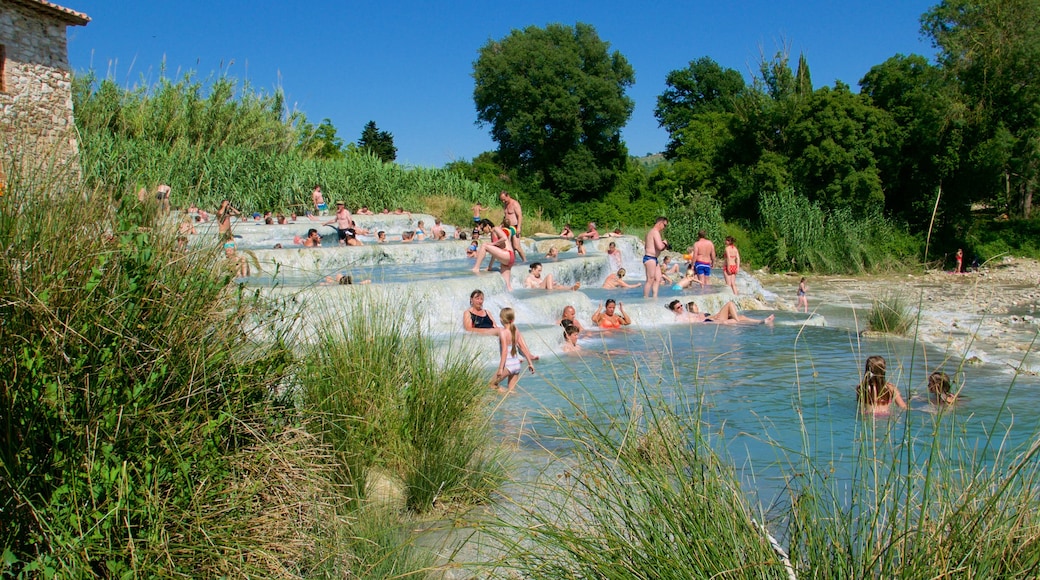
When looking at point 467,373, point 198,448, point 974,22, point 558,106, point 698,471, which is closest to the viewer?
point 698,471

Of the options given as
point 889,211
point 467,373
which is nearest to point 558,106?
point 889,211

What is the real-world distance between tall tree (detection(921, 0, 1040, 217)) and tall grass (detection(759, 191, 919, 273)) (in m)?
3.17

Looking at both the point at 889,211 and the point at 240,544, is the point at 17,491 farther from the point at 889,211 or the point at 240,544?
the point at 889,211

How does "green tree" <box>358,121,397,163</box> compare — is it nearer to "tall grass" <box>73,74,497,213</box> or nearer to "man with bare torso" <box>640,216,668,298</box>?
"tall grass" <box>73,74,497,213</box>

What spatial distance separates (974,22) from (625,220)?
15.6 metres

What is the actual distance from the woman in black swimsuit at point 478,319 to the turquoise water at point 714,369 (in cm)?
29

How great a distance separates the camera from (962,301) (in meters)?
18.6

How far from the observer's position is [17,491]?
2738mm

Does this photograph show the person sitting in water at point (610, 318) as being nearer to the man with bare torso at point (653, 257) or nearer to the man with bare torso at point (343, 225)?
the man with bare torso at point (653, 257)

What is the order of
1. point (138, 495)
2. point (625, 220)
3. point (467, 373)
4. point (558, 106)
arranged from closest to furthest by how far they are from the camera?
point (138, 495) → point (467, 373) → point (625, 220) → point (558, 106)

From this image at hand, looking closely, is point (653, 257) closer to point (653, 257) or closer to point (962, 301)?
point (653, 257)

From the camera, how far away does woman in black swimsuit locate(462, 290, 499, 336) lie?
405 inches

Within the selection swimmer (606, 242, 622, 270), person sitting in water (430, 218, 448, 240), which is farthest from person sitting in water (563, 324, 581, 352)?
person sitting in water (430, 218, 448, 240)

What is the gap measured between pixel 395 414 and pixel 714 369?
6232 millimetres
